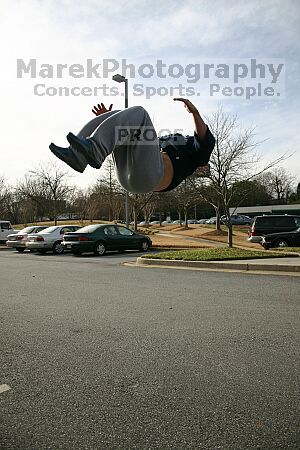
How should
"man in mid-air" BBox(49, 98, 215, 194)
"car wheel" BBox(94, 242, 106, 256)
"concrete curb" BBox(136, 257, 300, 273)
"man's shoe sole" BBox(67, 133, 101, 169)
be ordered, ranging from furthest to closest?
1. "car wheel" BBox(94, 242, 106, 256)
2. "concrete curb" BBox(136, 257, 300, 273)
3. "man in mid-air" BBox(49, 98, 215, 194)
4. "man's shoe sole" BBox(67, 133, 101, 169)

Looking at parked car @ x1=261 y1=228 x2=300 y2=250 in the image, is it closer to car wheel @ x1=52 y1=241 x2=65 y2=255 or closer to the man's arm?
car wheel @ x1=52 y1=241 x2=65 y2=255

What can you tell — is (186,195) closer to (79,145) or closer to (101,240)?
(101,240)

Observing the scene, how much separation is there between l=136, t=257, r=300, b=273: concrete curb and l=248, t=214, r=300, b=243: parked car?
7445mm

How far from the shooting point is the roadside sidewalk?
405 inches

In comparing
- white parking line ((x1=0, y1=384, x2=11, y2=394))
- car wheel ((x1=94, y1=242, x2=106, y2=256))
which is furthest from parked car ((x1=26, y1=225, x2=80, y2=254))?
white parking line ((x1=0, y1=384, x2=11, y2=394))

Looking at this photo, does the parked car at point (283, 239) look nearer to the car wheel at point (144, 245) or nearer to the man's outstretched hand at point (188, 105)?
the car wheel at point (144, 245)

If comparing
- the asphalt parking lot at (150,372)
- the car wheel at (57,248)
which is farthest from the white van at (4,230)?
the asphalt parking lot at (150,372)

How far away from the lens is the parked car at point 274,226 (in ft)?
60.5

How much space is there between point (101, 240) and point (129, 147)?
14.4 meters

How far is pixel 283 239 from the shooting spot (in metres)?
16.9

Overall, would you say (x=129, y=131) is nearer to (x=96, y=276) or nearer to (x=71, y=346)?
(x=71, y=346)

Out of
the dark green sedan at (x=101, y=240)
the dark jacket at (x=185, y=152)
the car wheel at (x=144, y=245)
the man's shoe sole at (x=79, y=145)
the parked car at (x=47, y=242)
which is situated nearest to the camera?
the man's shoe sole at (x=79, y=145)

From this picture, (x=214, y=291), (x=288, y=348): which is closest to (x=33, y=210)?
(x=214, y=291)

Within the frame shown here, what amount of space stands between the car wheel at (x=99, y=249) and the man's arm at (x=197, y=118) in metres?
14.1
